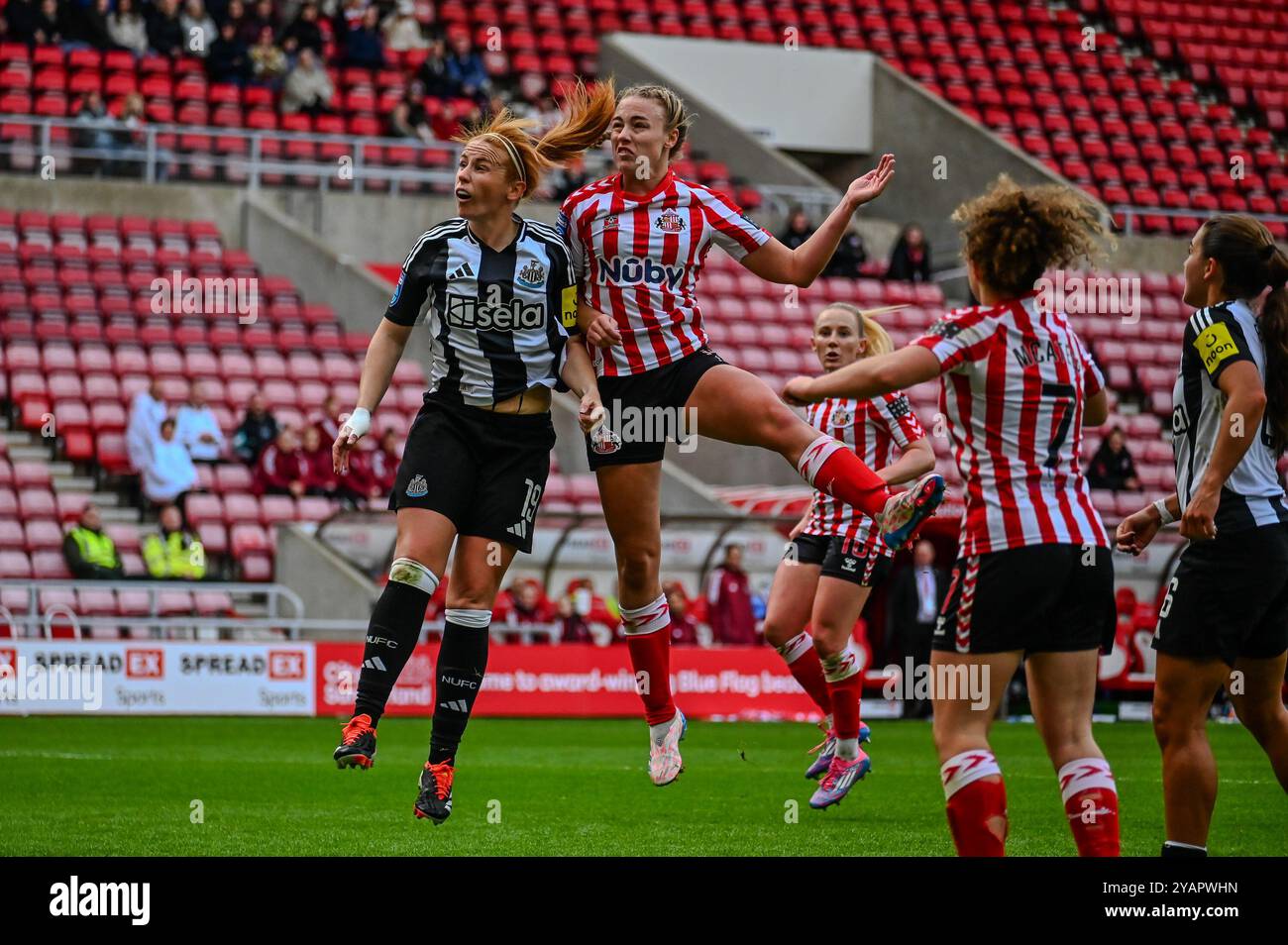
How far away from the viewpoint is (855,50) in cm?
3027

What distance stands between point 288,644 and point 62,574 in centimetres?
270

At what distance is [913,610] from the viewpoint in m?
18.8

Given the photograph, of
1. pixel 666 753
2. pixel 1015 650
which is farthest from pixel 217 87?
pixel 1015 650

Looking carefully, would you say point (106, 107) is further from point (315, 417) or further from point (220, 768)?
point (220, 768)

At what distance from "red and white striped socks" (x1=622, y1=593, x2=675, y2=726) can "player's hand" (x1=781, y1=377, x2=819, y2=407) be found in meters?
2.47

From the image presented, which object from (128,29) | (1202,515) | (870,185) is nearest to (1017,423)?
(1202,515)

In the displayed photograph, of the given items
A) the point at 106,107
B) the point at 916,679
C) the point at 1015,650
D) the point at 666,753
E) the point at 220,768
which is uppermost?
the point at 106,107

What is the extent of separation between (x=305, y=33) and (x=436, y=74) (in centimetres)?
190

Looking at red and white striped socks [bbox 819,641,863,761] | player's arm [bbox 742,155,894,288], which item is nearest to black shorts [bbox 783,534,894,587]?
red and white striped socks [bbox 819,641,863,761]

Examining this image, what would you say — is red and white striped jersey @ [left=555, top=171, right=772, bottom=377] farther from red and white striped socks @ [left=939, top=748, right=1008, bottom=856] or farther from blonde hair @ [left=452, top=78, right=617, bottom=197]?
red and white striped socks @ [left=939, top=748, right=1008, bottom=856]

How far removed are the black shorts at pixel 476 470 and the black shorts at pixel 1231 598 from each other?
2.49 meters

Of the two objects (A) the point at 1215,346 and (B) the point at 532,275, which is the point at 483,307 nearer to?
(B) the point at 532,275

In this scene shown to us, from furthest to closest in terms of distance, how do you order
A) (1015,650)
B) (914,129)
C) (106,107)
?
(914,129), (106,107), (1015,650)

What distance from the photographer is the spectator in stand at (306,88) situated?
24.5 m
